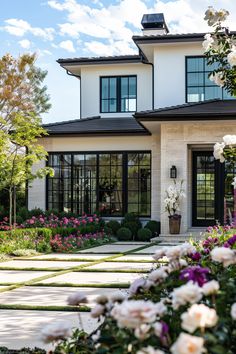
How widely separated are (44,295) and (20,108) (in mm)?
22922

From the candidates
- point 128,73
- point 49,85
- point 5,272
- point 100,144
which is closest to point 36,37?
point 49,85

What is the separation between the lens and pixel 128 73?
20.3 m

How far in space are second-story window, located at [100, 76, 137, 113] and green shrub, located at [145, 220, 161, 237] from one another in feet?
16.2

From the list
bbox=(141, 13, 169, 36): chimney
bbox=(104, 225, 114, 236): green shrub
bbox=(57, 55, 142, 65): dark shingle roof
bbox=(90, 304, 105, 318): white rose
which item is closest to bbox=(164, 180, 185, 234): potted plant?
bbox=(104, 225, 114, 236): green shrub

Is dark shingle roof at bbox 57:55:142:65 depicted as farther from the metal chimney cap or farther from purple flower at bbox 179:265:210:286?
purple flower at bbox 179:265:210:286

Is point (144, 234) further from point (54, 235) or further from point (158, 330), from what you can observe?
point (158, 330)

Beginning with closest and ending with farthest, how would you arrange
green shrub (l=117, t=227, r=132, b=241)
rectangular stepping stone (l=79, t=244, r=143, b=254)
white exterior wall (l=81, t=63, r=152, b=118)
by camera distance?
rectangular stepping stone (l=79, t=244, r=143, b=254)
green shrub (l=117, t=227, r=132, b=241)
white exterior wall (l=81, t=63, r=152, b=118)

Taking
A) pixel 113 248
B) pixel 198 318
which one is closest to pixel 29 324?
pixel 198 318

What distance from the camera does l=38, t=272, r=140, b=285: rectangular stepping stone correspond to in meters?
8.02

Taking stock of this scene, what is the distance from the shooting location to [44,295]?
22.9 ft

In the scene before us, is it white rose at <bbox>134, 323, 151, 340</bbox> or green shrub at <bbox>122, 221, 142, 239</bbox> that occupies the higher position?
white rose at <bbox>134, 323, 151, 340</bbox>

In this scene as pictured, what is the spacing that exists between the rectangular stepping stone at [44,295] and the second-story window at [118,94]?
13.4 meters

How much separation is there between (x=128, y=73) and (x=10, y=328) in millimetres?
15995

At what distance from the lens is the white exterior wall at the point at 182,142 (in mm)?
16234
